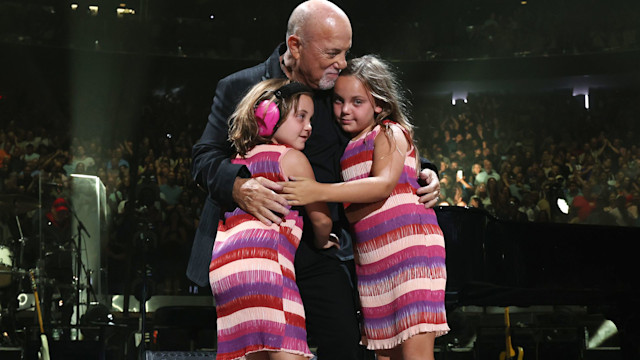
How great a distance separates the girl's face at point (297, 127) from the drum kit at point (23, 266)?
419 centimetres

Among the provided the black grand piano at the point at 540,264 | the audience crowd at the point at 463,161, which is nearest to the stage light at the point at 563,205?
the audience crowd at the point at 463,161

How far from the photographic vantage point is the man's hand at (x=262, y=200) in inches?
73.9

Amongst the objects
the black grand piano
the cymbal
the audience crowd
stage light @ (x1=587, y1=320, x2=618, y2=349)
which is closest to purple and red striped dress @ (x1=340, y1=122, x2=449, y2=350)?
the black grand piano

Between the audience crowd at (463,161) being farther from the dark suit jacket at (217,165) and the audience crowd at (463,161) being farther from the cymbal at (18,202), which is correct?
the dark suit jacket at (217,165)

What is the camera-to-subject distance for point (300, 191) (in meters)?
1.89

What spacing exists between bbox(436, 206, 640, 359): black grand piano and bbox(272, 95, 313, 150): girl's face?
2244 millimetres

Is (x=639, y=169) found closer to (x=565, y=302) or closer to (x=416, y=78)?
(x=416, y=78)

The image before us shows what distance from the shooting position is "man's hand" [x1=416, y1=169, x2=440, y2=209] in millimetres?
2221

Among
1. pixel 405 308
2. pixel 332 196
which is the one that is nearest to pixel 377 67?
pixel 332 196

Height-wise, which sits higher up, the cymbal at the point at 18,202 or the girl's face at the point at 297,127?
the cymbal at the point at 18,202

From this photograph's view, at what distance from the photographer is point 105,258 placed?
24.1 ft

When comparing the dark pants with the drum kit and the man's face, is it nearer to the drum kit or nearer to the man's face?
the man's face

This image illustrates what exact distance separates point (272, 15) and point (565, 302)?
29.1 feet

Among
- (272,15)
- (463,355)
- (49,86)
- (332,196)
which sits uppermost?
(272,15)
